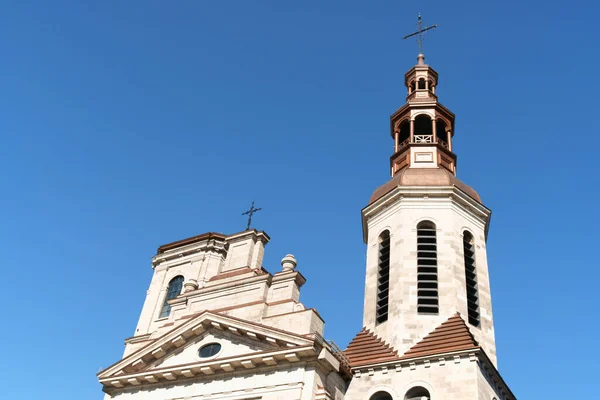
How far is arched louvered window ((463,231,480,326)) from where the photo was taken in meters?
25.7

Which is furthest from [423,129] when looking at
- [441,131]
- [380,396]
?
[380,396]

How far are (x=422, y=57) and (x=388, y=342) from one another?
64.5ft

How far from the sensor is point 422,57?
3909cm

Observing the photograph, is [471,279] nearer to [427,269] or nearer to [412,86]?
[427,269]

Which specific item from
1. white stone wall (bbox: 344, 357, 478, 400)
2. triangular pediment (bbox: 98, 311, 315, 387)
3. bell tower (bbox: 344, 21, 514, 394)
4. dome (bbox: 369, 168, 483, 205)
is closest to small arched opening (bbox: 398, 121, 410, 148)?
bell tower (bbox: 344, 21, 514, 394)

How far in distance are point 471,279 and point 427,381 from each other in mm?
5994

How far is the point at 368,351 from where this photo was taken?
24016 millimetres

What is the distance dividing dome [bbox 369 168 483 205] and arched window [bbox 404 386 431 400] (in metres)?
9.44

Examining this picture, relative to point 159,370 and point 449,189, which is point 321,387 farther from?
point 449,189

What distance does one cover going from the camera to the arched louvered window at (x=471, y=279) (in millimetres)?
25661

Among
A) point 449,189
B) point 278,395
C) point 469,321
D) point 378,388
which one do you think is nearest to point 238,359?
point 278,395

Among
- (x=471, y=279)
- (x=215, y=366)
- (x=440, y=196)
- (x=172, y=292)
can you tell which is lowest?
(x=215, y=366)

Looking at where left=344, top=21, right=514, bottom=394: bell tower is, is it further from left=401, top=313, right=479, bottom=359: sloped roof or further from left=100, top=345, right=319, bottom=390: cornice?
left=100, top=345, right=319, bottom=390: cornice

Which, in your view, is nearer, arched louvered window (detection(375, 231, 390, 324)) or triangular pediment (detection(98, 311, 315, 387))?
triangular pediment (detection(98, 311, 315, 387))
